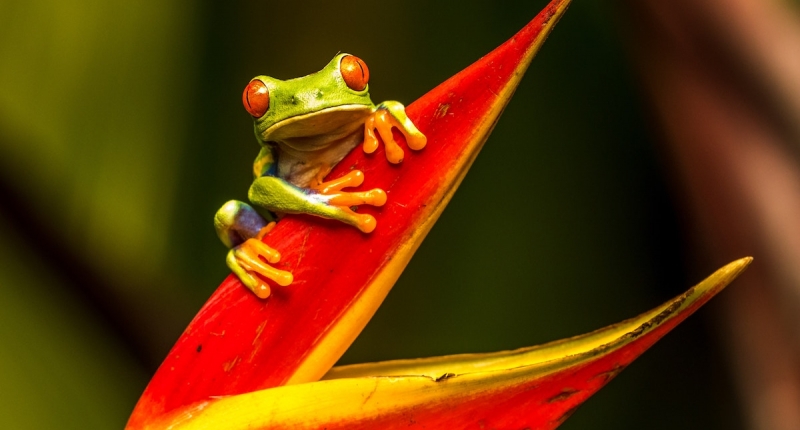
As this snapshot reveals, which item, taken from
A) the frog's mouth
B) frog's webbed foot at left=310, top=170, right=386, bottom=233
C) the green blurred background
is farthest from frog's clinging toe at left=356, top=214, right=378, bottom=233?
the green blurred background

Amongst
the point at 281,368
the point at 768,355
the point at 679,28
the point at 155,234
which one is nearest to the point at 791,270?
the point at 768,355

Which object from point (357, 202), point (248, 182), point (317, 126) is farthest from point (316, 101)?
point (248, 182)

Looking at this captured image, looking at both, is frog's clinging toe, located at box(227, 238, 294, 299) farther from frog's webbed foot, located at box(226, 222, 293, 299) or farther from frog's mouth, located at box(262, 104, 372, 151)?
frog's mouth, located at box(262, 104, 372, 151)

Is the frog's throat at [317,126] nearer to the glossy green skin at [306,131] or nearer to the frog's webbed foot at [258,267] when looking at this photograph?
the glossy green skin at [306,131]

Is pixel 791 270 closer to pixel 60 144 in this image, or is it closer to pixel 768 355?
pixel 768 355

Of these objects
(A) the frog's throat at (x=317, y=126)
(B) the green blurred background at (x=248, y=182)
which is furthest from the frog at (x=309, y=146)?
(B) the green blurred background at (x=248, y=182)

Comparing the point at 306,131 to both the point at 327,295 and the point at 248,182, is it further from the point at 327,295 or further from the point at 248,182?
the point at 248,182
